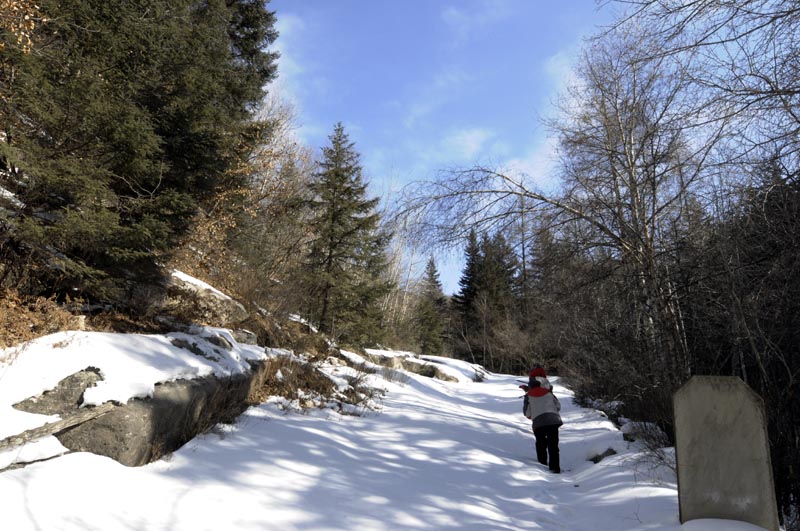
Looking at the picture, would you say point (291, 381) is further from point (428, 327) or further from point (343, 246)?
point (428, 327)

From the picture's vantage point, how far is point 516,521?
4.53 m

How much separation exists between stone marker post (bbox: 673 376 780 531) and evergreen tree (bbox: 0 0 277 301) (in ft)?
23.0

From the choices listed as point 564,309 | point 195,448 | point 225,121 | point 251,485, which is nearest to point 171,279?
point 225,121

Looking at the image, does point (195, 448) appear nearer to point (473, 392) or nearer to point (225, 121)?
point (225, 121)

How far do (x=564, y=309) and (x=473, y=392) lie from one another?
40.3ft

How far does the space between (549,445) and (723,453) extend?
3559mm

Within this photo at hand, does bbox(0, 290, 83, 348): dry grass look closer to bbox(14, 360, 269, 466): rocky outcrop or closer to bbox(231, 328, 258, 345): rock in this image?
bbox(14, 360, 269, 466): rocky outcrop

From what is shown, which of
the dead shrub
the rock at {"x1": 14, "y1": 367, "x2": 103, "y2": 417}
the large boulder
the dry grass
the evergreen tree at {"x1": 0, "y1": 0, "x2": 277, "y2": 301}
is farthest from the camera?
the large boulder

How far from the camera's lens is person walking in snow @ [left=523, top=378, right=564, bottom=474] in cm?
687

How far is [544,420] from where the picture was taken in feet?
23.2

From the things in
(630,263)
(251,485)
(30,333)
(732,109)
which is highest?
(732,109)

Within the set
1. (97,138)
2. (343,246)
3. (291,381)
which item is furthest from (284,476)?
(343,246)

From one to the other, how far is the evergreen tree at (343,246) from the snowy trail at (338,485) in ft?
33.6

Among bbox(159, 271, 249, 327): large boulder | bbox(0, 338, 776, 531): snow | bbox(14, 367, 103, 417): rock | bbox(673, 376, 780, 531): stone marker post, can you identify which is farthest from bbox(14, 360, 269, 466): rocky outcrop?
bbox(673, 376, 780, 531): stone marker post
